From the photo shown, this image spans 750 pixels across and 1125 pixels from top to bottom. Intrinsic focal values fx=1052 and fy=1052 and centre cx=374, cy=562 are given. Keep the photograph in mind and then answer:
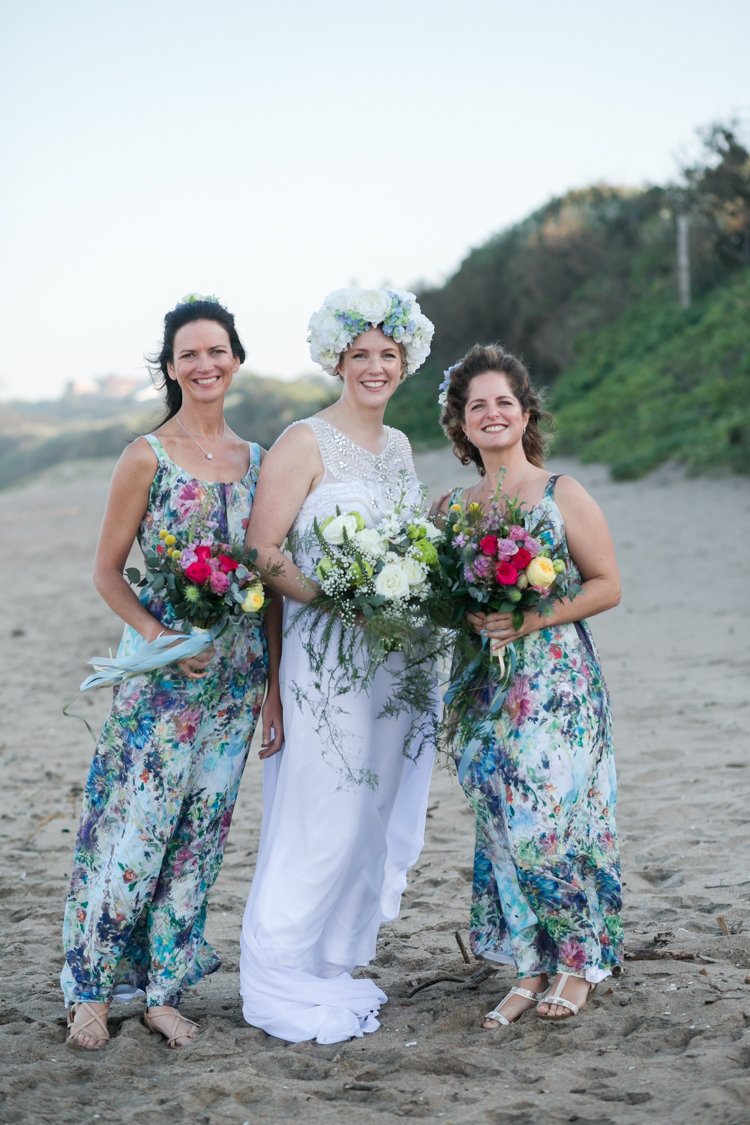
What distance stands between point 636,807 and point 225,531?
128 inches

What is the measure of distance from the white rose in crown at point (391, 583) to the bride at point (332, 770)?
369 millimetres

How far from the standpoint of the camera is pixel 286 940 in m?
3.82

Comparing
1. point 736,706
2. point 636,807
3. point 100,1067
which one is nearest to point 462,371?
point 100,1067

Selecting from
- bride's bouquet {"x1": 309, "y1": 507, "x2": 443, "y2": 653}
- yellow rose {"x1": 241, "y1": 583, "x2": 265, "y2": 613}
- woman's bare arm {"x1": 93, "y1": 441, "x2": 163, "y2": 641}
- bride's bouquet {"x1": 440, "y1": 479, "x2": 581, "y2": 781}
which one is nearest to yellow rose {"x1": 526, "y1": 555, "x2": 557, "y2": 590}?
bride's bouquet {"x1": 440, "y1": 479, "x2": 581, "y2": 781}

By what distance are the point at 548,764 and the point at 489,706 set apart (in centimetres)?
28

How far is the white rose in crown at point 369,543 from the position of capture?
Answer: 3551 mm

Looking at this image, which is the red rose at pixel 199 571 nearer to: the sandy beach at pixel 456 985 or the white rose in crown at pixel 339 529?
the white rose in crown at pixel 339 529

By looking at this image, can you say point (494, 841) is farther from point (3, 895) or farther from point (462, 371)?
point (3, 895)

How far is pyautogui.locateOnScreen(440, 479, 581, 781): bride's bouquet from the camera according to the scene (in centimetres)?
343

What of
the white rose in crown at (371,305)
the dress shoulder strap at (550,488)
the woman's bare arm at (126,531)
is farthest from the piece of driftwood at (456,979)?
the white rose in crown at (371,305)

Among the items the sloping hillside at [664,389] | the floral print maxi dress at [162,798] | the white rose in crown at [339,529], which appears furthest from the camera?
the sloping hillside at [664,389]

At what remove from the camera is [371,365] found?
4012mm

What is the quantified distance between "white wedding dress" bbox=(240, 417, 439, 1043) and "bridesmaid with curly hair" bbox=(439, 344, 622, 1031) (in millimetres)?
404

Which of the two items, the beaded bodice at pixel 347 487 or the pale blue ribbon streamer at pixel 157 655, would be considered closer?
the pale blue ribbon streamer at pixel 157 655
